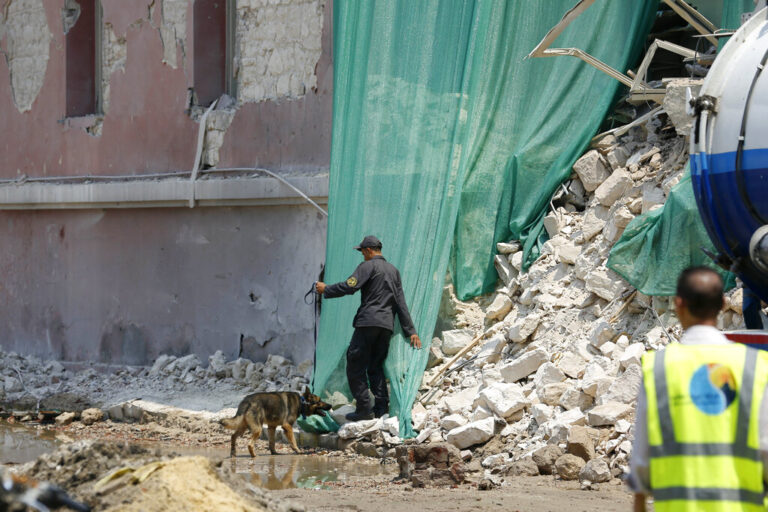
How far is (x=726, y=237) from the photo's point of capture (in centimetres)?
575

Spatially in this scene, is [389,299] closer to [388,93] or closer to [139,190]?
[388,93]

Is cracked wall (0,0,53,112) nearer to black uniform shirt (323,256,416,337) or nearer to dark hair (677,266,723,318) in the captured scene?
black uniform shirt (323,256,416,337)

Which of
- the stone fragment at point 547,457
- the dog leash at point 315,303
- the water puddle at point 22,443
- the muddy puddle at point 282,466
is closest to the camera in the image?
the stone fragment at point 547,457

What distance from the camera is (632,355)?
7.56 metres

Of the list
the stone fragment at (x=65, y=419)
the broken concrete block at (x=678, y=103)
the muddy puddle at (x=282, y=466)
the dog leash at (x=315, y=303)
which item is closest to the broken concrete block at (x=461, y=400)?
the muddy puddle at (x=282, y=466)

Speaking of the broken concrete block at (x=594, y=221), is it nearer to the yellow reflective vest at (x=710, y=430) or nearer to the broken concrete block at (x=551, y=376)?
the broken concrete block at (x=551, y=376)

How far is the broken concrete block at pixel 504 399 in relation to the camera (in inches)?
310

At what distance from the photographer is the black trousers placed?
8.91 meters

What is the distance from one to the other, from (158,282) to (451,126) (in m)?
5.05

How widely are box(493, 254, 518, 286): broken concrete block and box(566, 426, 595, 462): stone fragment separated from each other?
8.30 feet

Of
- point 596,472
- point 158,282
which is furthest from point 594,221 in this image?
point 158,282

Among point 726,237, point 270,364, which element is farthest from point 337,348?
point 726,237

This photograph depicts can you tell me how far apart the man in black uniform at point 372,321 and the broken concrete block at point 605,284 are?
1527mm

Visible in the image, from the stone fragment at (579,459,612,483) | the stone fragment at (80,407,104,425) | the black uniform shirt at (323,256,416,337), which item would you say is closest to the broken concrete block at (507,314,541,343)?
the black uniform shirt at (323,256,416,337)
